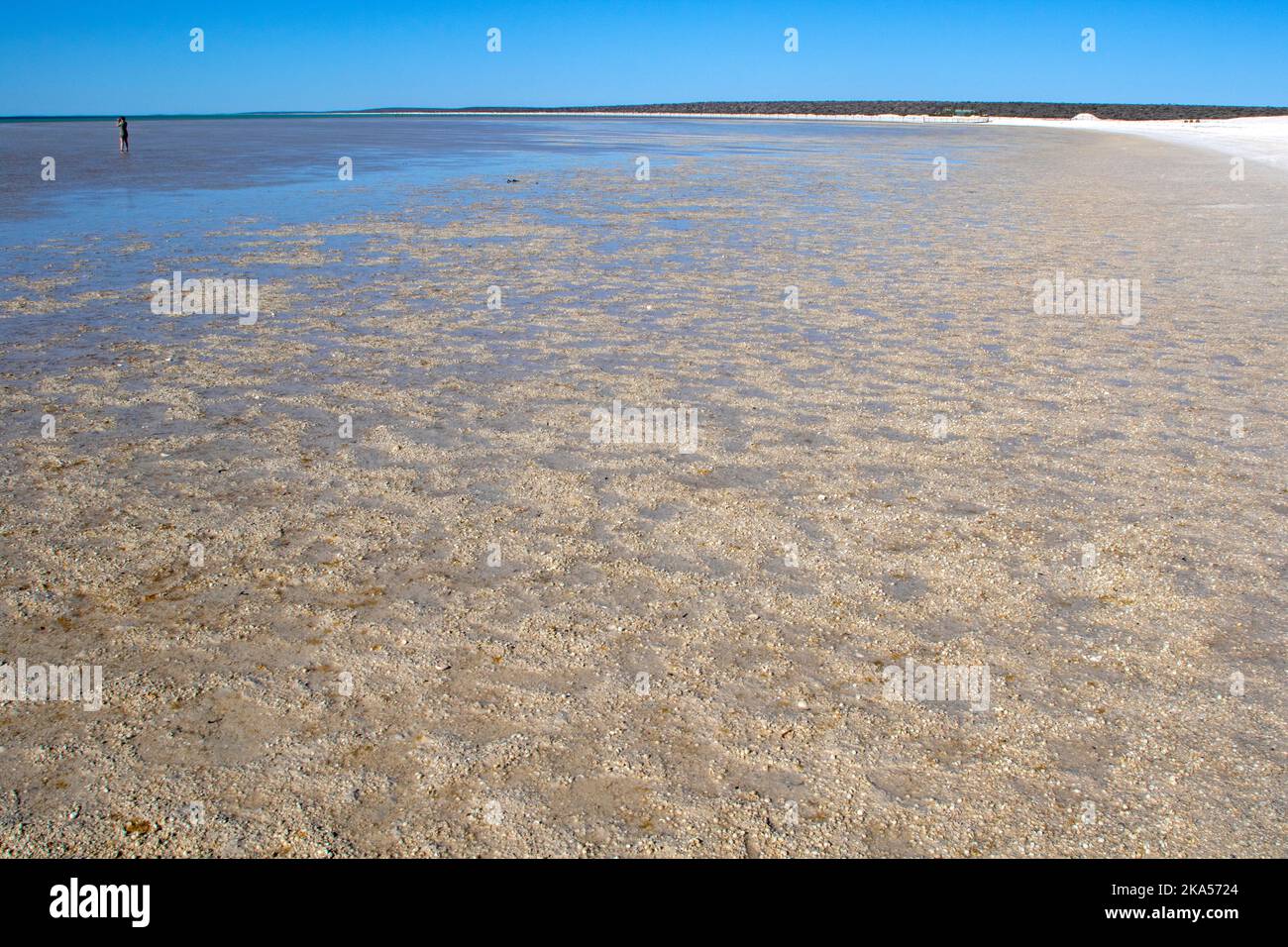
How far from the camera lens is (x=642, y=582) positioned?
4215 millimetres

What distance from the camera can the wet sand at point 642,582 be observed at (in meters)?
2.88

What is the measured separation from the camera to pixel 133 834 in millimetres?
2730

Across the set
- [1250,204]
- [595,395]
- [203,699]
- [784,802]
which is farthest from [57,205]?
[1250,204]

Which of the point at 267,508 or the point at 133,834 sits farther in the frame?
the point at 267,508

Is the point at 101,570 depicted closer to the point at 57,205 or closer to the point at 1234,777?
the point at 1234,777

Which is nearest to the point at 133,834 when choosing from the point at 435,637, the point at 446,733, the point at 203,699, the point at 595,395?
the point at 203,699

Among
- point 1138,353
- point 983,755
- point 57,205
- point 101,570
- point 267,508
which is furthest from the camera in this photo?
point 57,205

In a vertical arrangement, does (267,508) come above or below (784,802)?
above

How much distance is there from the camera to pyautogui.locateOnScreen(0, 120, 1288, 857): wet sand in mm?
2883
